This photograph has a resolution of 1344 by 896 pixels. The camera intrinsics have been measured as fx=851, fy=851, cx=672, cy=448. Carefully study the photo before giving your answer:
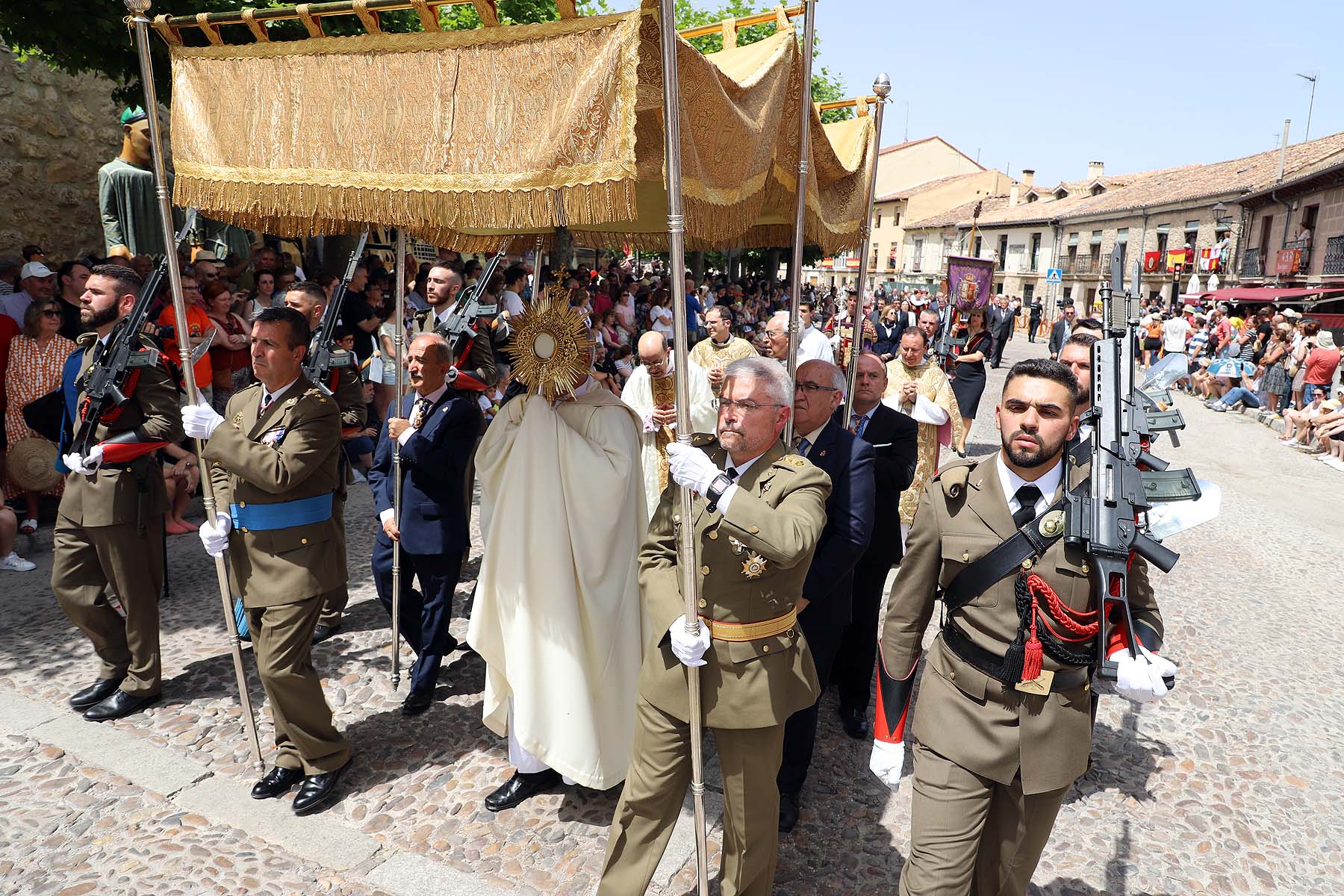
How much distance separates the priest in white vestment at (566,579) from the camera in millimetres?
3643

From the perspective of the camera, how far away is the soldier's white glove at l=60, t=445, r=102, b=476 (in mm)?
4137

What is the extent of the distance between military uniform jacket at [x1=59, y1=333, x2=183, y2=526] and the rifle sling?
3.91 m

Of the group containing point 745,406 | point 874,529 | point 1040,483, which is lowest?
point 874,529

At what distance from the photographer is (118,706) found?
4.30m

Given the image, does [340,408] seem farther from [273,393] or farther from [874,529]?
[874,529]

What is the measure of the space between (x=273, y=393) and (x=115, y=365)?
106 centimetres

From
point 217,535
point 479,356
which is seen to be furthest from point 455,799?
point 479,356

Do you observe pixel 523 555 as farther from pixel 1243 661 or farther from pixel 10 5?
pixel 10 5

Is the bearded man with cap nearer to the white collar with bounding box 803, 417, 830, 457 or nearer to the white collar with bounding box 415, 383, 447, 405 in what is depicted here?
the white collar with bounding box 415, 383, 447, 405

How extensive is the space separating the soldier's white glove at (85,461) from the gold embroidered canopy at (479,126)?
4.39ft

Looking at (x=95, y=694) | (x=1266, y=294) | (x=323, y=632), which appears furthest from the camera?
(x=1266, y=294)

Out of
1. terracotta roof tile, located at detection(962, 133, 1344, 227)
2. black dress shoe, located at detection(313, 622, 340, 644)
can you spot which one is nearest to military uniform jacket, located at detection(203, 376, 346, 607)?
black dress shoe, located at detection(313, 622, 340, 644)

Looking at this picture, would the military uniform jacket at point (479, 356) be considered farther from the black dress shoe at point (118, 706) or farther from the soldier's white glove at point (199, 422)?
the black dress shoe at point (118, 706)

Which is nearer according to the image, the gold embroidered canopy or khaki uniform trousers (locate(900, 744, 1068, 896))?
khaki uniform trousers (locate(900, 744, 1068, 896))
